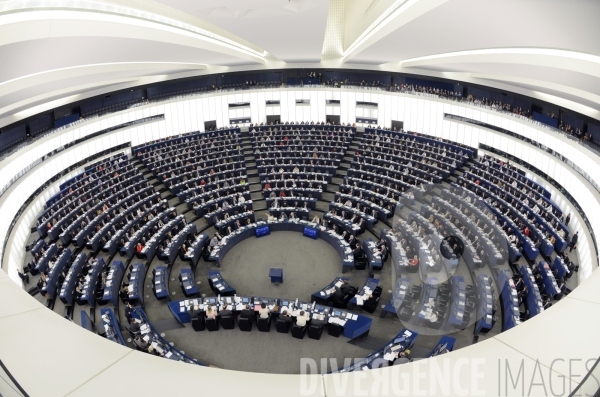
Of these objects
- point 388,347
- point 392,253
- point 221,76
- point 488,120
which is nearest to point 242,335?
point 388,347

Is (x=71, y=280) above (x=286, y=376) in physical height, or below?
below

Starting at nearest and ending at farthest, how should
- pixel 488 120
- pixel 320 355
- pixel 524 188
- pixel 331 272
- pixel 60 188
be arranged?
pixel 320 355 → pixel 331 272 → pixel 524 188 → pixel 60 188 → pixel 488 120

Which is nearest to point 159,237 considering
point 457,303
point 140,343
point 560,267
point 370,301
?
point 140,343

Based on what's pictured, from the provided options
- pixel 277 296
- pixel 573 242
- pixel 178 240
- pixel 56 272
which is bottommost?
pixel 277 296

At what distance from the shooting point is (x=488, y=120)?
27.5 metres

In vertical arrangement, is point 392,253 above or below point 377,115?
below

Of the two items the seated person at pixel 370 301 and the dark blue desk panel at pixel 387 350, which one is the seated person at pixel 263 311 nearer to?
the dark blue desk panel at pixel 387 350

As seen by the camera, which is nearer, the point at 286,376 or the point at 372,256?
the point at 286,376

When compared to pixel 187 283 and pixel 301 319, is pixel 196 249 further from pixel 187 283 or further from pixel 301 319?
pixel 301 319

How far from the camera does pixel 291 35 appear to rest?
2038cm

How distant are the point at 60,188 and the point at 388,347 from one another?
21.3 m

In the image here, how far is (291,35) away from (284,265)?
10.7 metres

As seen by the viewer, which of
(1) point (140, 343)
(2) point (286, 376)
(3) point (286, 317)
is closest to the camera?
(2) point (286, 376)

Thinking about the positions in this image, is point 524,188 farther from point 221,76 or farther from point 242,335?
point 221,76
